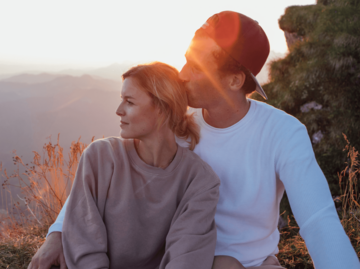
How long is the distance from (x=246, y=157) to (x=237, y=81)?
0.57 meters

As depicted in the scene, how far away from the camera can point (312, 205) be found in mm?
1514

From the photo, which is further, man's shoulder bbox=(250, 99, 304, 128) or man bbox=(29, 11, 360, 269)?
man's shoulder bbox=(250, 99, 304, 128)

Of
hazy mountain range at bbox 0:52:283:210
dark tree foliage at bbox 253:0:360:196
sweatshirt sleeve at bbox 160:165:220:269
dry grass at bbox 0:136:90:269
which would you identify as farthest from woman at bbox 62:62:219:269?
hazy mountain range at bbox 0:52:283:210

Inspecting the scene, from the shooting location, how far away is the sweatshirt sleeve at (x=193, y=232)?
4.39 feet

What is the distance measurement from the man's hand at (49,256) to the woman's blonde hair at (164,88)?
881 mm

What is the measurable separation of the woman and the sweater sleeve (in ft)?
1.51

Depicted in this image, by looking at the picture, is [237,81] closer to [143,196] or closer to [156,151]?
[156,151]

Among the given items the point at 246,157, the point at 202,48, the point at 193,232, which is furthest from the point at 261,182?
the point at 202,48

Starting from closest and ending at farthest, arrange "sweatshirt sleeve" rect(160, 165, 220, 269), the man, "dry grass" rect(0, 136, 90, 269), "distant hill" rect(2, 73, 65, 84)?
1. "sweatshirt sleeve" rect(160, 165, 220, 269)
2. the man
3. "dry grass" rect(0, 136, 90, 269)
4. "distant hill" rect(2, 73, 65, 84)

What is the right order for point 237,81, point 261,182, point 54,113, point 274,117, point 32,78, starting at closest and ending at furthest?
point 261,182, point 274,117, point 237,81, point 54,113, point 32,78

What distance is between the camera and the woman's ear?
6.52ft

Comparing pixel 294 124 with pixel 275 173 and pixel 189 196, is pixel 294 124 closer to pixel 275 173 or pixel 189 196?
pixel 275 173

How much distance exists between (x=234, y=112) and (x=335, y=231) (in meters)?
0.95

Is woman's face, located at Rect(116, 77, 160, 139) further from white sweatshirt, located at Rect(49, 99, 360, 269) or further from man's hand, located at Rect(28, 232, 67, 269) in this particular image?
man's hand, located at Rect(28, 232, 67, 269)
